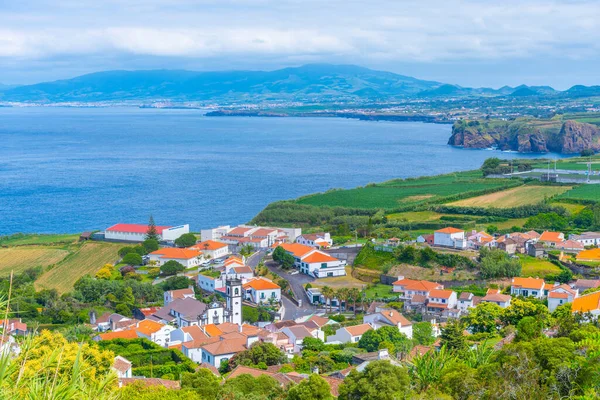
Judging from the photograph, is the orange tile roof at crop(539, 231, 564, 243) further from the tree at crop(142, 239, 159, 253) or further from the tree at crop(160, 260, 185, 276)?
the tree at crop(142, 239, 159, 253)

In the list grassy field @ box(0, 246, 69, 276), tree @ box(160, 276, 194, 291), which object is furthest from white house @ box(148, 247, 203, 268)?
grassy field @ box(0, 246, 69, 276)

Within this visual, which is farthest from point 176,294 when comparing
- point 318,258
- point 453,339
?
point 453,339

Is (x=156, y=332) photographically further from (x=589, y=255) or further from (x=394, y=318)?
(x=589, y=255)

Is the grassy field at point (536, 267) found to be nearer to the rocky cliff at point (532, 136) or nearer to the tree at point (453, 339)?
the tree at point (453, 339)

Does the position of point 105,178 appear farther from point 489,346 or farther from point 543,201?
point 489,346

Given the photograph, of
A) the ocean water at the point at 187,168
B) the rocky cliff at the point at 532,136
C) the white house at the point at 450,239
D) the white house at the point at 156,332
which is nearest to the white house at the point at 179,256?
the white house at the point at 156,332

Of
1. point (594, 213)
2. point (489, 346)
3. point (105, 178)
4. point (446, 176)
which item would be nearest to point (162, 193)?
point (105, 178)
